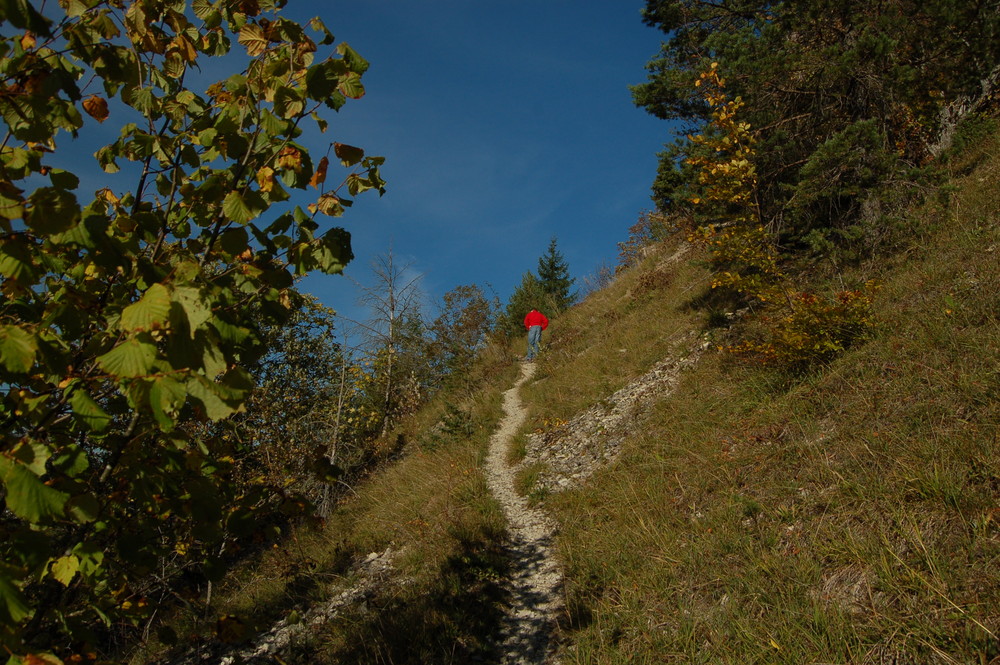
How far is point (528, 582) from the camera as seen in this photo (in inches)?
235

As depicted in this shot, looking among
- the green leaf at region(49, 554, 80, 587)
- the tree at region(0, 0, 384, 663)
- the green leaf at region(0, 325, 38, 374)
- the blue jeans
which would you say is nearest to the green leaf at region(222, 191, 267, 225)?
the tree at region(0, 0, 384, 663)

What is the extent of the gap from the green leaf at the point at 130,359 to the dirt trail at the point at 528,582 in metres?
4.78

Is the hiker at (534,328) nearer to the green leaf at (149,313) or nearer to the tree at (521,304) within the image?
the tree at (521,304)

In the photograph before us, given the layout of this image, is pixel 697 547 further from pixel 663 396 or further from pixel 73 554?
pixel 73 554

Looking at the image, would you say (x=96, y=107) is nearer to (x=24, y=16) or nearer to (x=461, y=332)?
(x=24, y=16)

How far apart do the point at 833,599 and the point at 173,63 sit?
17.5 ft

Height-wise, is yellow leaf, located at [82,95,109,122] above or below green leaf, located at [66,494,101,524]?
above

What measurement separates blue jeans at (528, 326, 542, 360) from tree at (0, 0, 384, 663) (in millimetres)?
14536

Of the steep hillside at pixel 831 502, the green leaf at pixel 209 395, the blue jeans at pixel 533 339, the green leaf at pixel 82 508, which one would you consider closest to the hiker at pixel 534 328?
the blue jeans at pixel 533 339

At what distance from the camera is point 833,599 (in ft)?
11.9

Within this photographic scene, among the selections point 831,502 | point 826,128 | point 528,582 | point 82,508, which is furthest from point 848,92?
point 82,508

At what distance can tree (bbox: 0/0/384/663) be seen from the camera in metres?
1.42

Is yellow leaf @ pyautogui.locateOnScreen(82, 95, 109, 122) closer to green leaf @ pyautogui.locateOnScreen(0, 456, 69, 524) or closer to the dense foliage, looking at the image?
green leaf @ pyautogui.locateOnScreen(0, 456, 69, 524)

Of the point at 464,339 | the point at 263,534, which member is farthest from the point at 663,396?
the point at 464,339
